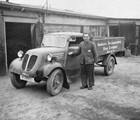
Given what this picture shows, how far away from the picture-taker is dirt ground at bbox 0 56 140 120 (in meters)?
4.18

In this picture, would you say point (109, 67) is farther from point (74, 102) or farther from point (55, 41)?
point (74, 102)

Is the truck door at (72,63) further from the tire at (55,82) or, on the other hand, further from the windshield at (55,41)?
the tire at (55,82)

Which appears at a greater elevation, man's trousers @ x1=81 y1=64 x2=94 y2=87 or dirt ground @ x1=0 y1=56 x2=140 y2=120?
man's trousers @ x1=81 y1=64 x2=94 y2=87

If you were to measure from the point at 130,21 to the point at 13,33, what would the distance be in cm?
984

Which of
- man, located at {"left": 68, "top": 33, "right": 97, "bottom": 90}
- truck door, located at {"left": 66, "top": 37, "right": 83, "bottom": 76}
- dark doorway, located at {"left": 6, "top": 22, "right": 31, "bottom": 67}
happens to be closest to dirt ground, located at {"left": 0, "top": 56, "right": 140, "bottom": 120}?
truck door, located at {"left": 66, "top": 37, "right": 83, "bottom": 76}

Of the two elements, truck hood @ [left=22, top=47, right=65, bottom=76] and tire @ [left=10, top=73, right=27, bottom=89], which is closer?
truck hood @ [left=22, top=47, right=65, bottom=76]

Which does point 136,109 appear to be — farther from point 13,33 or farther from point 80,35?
point 13,33

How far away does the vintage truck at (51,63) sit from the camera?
5.35 meters

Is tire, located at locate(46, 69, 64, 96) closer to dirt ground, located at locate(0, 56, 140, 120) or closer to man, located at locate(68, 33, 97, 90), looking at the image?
dirt ground, located at locate(0, 56, 140, 120)

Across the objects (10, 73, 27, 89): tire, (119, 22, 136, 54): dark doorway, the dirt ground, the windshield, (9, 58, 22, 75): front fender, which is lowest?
the dirt ground

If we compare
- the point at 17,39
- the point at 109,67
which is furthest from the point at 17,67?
the point at 17,39

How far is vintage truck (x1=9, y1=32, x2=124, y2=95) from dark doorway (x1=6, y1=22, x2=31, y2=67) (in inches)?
168

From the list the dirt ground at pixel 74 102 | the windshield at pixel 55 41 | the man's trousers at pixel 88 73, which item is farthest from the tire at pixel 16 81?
the man's trousers at pixel 88 73

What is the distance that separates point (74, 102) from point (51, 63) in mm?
1360
